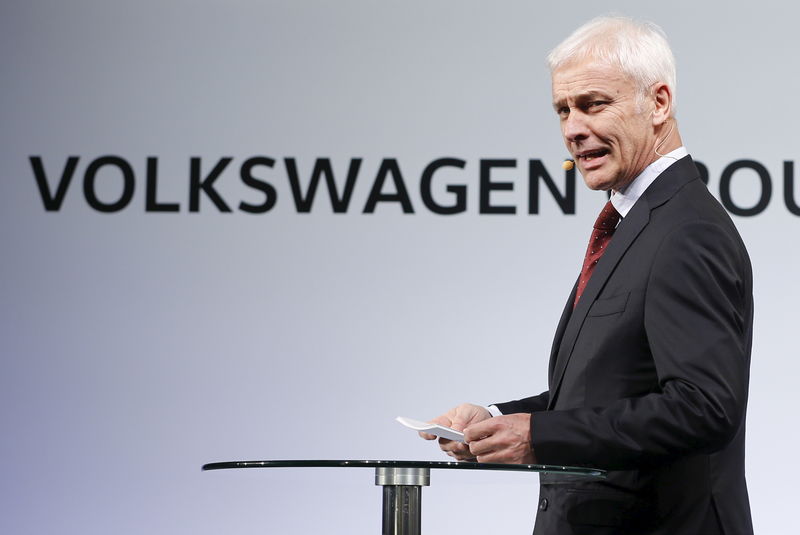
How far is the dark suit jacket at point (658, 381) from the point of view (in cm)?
143

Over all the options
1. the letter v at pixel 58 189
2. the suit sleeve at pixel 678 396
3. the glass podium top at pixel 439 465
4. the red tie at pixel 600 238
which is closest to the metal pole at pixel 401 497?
the glass podium top at pixel 439 465

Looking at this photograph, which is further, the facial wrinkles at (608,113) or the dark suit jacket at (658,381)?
the facial wrinkles at (608,113)

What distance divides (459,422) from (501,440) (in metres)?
0.22

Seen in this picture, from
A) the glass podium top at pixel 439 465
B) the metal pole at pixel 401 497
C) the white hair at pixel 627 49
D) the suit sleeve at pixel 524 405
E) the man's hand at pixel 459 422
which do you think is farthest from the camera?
the suit sleeve at pixel 524 405

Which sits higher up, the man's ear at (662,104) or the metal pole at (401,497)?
the man's ear at (662,104)

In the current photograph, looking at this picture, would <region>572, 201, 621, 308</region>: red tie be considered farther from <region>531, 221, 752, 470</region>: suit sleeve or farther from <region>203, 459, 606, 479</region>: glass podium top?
<region>203, 459, 606, 479</region>: glass podium top

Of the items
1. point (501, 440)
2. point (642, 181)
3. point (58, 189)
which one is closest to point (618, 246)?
point (642, 181)

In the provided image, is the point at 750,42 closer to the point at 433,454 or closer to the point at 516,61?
the point at 516,61

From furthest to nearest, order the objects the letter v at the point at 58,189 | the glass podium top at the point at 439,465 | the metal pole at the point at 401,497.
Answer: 1. the letter v at the point at 58,189
2. the metal pole at the point at 401,497
3. the glass podium top at the point at 439,465

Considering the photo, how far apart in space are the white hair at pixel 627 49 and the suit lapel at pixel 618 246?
0.14 metres

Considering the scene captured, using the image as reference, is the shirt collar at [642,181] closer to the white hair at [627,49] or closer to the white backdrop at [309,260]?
the white hair at [627,49]

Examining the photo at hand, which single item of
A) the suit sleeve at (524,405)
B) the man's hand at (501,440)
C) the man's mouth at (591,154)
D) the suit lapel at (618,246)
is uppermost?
the man's mouth at (591,154)

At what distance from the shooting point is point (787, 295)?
11.3 feet

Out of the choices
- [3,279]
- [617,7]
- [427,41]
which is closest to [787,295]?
[617,7]
